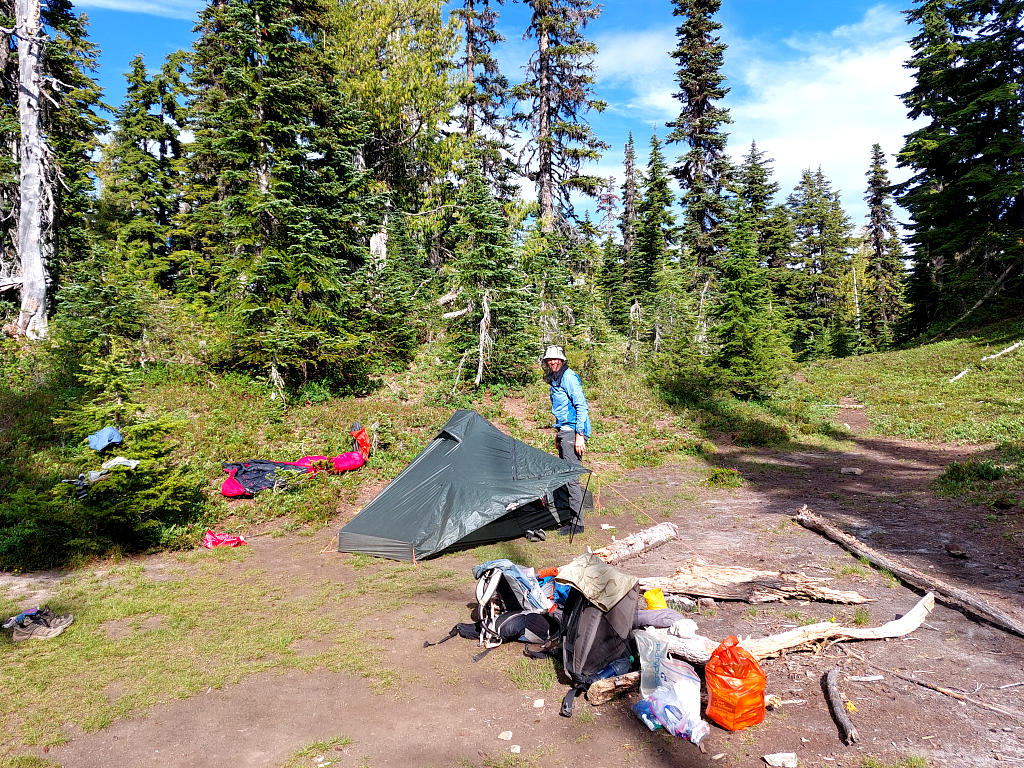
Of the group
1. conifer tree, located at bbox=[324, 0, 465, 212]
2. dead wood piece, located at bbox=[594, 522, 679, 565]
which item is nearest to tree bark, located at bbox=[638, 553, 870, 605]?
dead wood piece, located at bbox=[594, 522, 679, 565]

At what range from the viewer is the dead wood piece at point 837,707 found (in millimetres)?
3568

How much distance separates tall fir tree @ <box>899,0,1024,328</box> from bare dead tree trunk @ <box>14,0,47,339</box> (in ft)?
124

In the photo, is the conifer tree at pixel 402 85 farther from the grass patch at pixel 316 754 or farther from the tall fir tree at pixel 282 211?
the grass patch at pixel 316 754

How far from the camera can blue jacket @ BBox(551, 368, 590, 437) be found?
8336mm

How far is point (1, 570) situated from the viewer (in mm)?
7152

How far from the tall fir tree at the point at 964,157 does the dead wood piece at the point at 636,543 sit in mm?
26844

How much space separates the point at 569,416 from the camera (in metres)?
8.59

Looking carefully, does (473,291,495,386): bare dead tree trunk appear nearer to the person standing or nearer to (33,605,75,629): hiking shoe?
the person standing

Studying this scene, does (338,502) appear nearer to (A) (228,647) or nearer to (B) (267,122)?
(A) (228,647)

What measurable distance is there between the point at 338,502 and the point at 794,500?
9039mm

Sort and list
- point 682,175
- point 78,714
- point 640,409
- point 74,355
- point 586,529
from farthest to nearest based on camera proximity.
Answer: point 682,175 < point 640,409 < point 74,355 < point 586,529 < point 78,714

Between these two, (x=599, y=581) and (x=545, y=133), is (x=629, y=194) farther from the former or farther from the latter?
(x=599, y=581)

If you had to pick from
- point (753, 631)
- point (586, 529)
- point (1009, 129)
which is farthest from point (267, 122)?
point (1009, 129)

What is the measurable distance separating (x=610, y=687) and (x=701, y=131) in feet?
100
